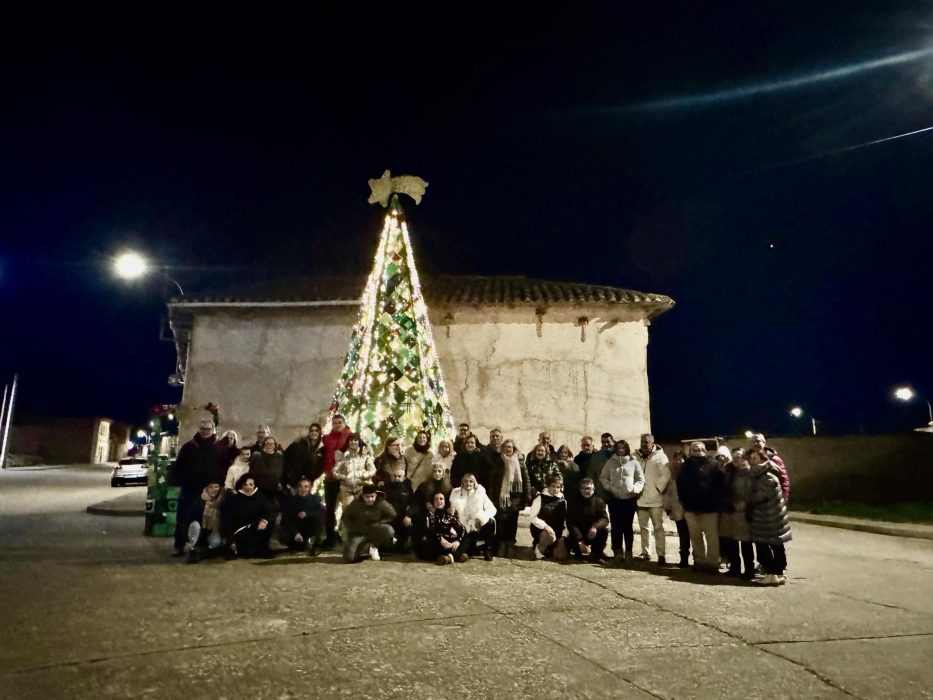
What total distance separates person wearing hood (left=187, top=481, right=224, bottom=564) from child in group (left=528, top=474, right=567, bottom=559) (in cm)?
397

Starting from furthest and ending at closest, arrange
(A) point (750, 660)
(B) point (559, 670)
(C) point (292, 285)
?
(C) point (292, 285), (A) point (750, 660), (B) point (559, 670)

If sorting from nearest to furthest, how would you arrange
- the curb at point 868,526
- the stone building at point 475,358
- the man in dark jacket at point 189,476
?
1. the man in dark jacket at point 189,476
2. the curb at point 868,526
3. the stone building at point 475,358

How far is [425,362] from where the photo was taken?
9.48m

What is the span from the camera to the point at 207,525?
7.53m

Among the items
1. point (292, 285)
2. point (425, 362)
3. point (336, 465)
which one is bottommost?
point (336, 465)

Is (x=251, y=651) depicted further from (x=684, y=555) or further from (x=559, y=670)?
(x=684, y=555)

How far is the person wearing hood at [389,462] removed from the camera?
318 inches

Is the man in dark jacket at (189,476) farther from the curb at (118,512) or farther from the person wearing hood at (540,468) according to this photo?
the curb at (118,512)

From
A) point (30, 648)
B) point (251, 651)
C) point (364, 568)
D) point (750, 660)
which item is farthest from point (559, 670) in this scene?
point (364, 568)

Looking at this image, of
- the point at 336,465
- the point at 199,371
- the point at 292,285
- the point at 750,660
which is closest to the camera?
the point at 750,660

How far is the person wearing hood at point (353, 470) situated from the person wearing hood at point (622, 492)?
3127mm

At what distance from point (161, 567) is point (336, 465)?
90.5 inches

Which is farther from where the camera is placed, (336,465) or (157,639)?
(336,465)

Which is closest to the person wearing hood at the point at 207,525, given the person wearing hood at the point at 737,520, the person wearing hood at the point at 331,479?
the person wearing hood at the point at 331,479
